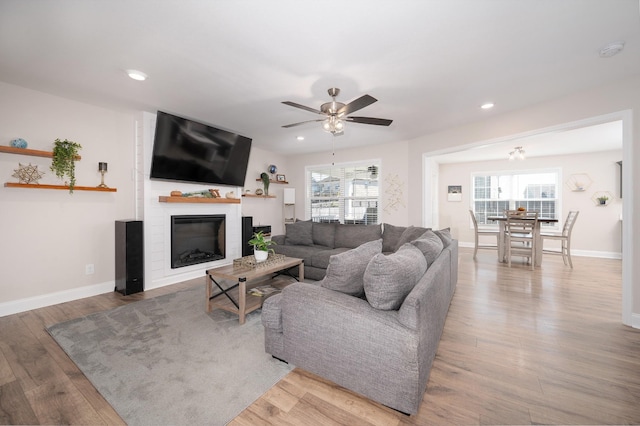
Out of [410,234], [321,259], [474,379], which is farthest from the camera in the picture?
[321,259]

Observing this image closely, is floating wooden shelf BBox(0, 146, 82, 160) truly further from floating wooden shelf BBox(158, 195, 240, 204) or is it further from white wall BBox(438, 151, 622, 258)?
white wall BBox(438, 151, 622, 258)

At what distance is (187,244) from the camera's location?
14.1ft

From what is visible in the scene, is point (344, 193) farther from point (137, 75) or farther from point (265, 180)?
point (137, 75)

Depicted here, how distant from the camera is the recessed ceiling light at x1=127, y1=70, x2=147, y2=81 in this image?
2.56 metres

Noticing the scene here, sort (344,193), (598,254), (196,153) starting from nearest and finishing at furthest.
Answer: (196,153), (598,254), (344,193)

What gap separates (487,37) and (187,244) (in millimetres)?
4581

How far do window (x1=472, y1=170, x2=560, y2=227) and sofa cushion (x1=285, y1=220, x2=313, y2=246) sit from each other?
17.7ft

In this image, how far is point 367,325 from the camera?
148 cm

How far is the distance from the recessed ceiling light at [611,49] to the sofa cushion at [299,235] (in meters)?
3.97

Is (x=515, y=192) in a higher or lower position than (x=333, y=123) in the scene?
lower

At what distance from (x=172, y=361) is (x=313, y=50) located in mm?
2706

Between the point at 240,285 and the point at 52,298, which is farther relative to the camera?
the point at 52,298

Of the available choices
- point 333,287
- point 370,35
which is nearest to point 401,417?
point 333,287

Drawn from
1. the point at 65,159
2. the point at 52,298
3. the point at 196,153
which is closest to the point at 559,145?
the point at 196,153
